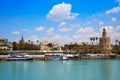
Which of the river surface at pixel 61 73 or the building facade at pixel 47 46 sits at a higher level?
the building facade at pixel 47 46

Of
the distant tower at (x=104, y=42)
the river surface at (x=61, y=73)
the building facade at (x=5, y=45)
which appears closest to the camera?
the river surface at (x=61, y=73)

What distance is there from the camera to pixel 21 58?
293ft

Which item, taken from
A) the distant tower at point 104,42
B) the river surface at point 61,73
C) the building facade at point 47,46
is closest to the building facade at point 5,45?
the building facade at point 47,46

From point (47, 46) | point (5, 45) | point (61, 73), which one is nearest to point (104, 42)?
point (47, 46)

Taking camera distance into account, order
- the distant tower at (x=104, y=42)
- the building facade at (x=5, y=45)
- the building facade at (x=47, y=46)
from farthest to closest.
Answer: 1. the distant tower at (x=104, y=42)
2. the building facade at (x=47, y=46)
3. the building facade at (x=5, y=45)

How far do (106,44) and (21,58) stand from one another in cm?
5483

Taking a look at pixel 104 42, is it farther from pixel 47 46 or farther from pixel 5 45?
pixel 5 45

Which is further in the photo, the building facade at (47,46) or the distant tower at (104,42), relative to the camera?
the distant tower at (104,42)

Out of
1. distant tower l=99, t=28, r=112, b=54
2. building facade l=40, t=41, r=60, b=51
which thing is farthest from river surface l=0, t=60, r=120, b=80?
distant tower l=99, t=28, r=112, b=54

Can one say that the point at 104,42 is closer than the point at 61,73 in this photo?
No

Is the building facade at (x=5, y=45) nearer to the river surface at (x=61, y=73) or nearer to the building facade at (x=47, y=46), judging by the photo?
the building facade at (x=47, y=46)

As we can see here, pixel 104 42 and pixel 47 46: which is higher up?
pixel 104 42

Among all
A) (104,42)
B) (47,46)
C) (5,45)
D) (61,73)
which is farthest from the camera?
(47,46)

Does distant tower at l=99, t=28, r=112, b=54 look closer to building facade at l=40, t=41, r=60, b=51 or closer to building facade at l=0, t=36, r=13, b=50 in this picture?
building facade at l=40, t=41, r=60, b=51
